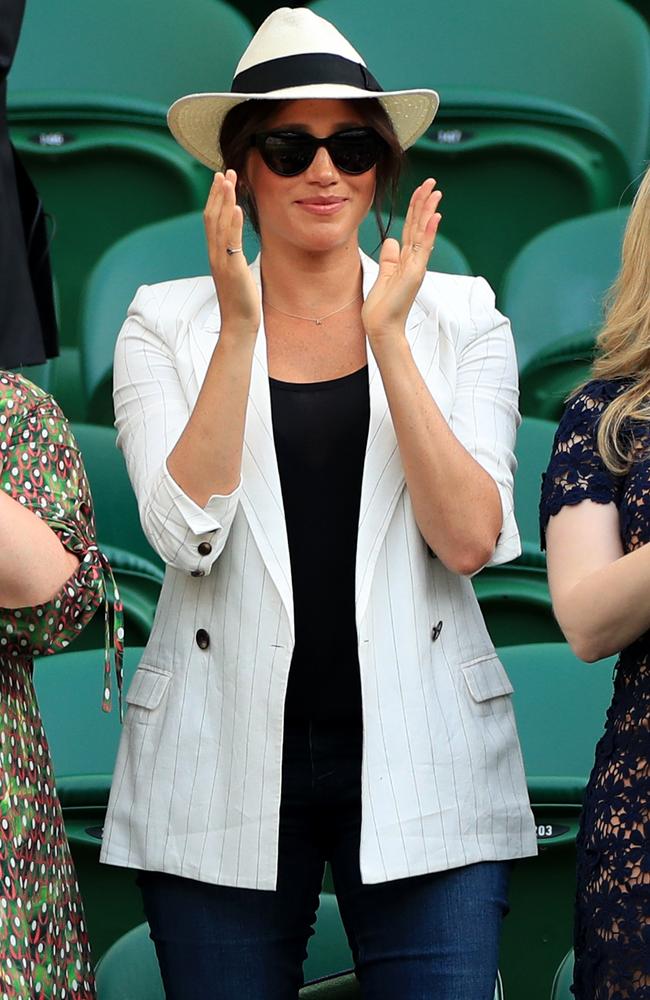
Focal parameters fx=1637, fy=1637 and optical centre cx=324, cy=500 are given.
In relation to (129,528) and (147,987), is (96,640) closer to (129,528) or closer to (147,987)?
(129,528)

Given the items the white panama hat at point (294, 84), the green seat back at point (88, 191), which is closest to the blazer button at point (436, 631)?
the white panama hat at point (294, 84)

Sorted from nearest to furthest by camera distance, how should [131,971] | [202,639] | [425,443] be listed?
[425,443] < [202,639] < [131,971]

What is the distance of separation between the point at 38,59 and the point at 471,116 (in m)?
0.87

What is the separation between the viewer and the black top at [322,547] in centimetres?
224

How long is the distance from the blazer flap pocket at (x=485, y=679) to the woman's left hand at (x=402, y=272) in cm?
48

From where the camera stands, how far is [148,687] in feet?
7.56

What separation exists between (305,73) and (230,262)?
0.36m

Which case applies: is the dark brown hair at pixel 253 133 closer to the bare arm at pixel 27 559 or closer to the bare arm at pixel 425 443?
the bare arm at pixel 425 443

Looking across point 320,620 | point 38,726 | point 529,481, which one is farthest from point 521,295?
point 38,726

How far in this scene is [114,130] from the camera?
10.7ft

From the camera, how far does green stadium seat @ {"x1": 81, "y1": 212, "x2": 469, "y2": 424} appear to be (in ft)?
10.7

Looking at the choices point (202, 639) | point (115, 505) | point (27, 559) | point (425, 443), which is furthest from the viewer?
point (115, 505)

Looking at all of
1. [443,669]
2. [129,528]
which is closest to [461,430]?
[443,669]

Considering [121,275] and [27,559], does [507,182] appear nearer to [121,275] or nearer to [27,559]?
[121,275]
